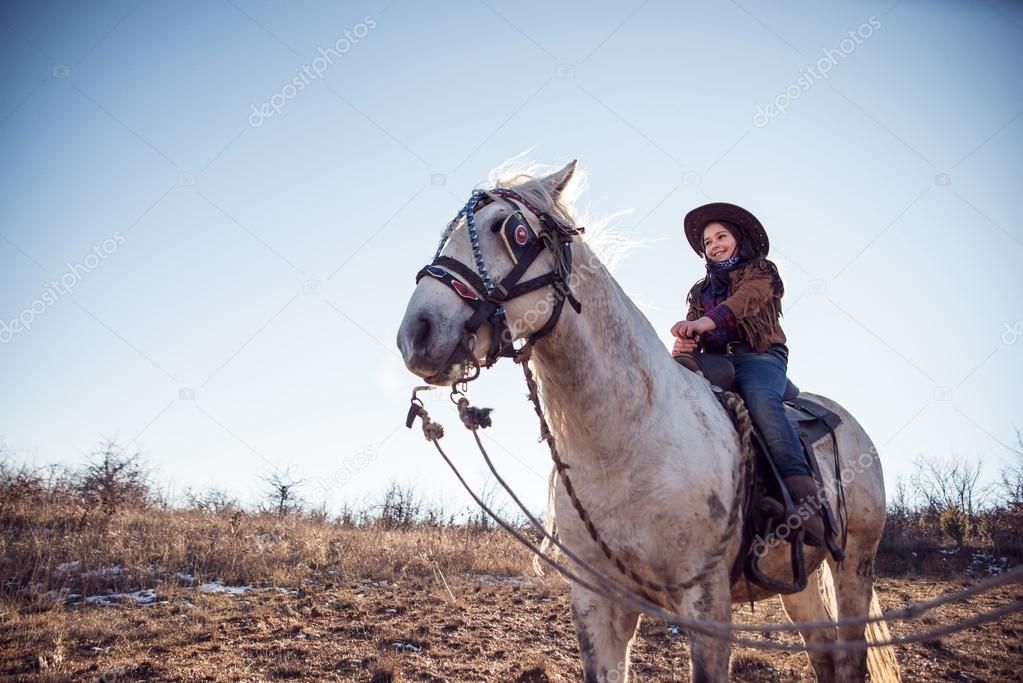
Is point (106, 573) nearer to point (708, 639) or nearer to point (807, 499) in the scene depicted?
point (708, 639)

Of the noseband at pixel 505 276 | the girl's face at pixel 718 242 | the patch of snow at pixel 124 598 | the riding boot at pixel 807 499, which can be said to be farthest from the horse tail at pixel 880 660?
the patch of snow at pixel 124 598

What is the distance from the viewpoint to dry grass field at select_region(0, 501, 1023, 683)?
5332 millimetres

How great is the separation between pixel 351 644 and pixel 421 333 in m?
4.76

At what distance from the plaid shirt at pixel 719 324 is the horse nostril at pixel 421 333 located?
6.42ft

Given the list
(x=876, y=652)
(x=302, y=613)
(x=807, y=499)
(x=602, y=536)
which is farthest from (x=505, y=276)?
(x=302, y=613)

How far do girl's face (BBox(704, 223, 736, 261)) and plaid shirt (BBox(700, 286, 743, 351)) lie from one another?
0.78 feet

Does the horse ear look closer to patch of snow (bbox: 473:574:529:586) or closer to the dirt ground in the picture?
the dirt ground

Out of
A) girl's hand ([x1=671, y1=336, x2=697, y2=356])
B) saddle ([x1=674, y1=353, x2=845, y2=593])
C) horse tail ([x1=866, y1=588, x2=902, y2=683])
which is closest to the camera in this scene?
saddle ([x1=674, y1=353, x2=845, y2=593])

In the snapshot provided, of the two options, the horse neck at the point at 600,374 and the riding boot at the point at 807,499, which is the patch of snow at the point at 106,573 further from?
the riding boot at the point at 807,499

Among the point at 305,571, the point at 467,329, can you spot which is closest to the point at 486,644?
the point at 305,571

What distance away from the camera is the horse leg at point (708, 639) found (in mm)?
2689

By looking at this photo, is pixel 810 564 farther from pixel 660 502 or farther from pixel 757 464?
pixel 660 502

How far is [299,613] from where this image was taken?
6.88 m

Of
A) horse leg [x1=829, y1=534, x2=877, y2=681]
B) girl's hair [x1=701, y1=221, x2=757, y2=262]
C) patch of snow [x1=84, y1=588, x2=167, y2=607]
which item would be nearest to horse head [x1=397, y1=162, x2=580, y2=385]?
girl's hair [x1=701, y1=221, x2=757, y2=262]
